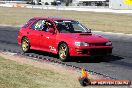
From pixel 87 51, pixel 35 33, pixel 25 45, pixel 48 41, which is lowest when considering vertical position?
pixel 25 45

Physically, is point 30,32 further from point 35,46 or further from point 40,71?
point 40,71

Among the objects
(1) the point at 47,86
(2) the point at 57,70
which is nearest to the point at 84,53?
(2) the point at 57,70

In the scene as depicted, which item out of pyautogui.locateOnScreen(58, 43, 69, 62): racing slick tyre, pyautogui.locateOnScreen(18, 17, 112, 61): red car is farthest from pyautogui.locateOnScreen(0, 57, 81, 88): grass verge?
pyautogui.locateOnScreen(18, 17, 112, 61): red car

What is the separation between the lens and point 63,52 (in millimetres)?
14445

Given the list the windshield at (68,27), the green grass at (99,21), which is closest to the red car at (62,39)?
the windshield at (68,27)

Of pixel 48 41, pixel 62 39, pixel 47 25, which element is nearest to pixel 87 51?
pixel 62 39

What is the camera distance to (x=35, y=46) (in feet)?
53.3

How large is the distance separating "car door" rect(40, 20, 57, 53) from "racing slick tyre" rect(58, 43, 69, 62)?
413 mm

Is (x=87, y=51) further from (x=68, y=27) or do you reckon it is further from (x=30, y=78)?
(x=30, y=78)

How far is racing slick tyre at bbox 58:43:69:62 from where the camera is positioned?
1428 cm

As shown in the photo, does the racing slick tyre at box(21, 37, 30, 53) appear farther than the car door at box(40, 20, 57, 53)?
Yes

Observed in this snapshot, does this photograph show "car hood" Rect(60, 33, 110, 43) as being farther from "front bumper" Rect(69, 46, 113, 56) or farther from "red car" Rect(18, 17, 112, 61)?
"front bumper" Rect(69, 46, 113, 56)

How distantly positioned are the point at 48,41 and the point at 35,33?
1.00 meters

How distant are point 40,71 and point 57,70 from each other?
651 mm
